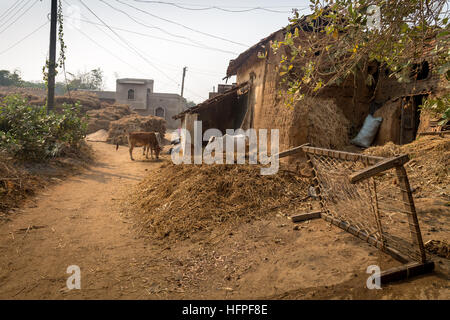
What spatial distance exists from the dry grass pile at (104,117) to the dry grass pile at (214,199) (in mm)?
15119

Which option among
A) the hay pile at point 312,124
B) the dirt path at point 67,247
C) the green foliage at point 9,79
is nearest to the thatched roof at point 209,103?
the hay pile at point 312,124

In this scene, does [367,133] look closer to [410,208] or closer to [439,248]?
[439,248]

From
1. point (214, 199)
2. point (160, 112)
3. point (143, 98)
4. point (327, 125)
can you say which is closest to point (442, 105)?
point (214, 199)

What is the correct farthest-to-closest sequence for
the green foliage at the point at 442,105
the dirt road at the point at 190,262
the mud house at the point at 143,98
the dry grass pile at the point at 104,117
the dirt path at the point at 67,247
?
the mud house at the point at 143,98
the dry grass pile at the point at 104,117
the dirt path at the point at 67,247
the dirt road at the point at 190,262
the green foliage at the point at 442,105

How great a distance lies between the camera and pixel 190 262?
3184 mm

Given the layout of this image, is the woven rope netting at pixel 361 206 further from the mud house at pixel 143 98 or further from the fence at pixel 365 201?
the mud house at pixel 143 98

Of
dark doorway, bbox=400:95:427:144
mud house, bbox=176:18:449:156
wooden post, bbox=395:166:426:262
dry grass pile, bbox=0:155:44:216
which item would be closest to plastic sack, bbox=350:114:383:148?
mud house, bbox=176:18:449:156

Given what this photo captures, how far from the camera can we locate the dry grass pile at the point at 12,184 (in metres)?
4.79

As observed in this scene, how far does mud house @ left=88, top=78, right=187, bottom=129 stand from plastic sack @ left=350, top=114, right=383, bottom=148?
22.4 meters

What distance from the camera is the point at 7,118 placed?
7.48 meters
